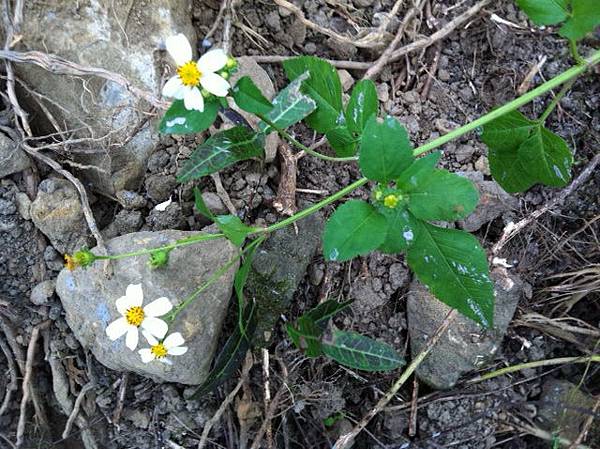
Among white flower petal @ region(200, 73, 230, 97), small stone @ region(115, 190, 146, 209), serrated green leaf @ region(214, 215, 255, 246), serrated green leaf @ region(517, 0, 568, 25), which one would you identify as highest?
serrated green leaf @ region(517, 0, 568, 25)

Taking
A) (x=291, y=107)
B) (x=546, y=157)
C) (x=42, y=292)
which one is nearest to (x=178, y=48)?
(x=291, y=107)

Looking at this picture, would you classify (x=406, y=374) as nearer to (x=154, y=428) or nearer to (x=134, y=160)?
(x=154, y=428)

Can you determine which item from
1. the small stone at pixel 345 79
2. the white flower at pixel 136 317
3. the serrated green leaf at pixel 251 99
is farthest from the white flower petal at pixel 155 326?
the small stone at pixel 345 79

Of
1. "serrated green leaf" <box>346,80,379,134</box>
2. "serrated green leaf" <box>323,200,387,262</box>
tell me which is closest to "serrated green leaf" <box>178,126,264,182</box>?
"serrated green leaf" <box>346,80,379,134</box>

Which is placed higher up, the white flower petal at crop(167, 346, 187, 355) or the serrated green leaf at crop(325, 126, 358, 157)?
the serrated green leaf at crop(325, 126, 358, 157)

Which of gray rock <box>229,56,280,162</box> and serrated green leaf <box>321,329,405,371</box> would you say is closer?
serrated green leaf <box>321,329,405,371</box>

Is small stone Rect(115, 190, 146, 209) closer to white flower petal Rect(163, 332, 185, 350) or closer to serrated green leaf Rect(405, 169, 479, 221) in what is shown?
white flower petal Rect(163, 332, 185, 350)

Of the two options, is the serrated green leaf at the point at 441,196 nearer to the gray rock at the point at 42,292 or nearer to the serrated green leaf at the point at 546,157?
the serrated green leaf at the point at 546,157
